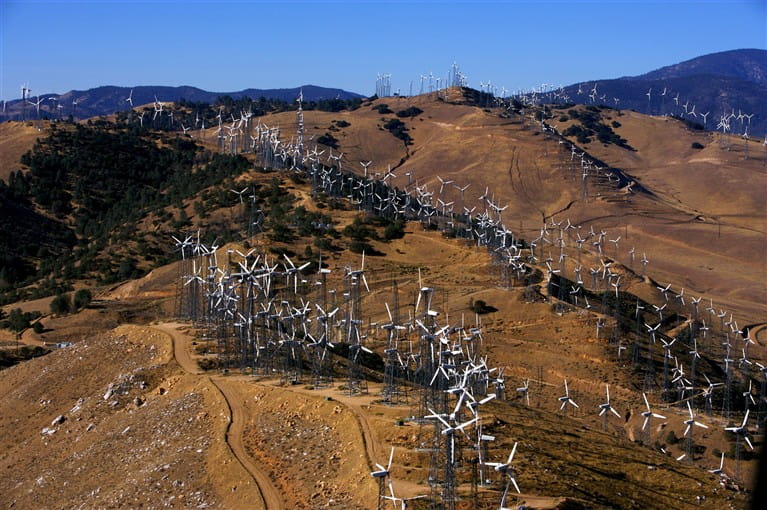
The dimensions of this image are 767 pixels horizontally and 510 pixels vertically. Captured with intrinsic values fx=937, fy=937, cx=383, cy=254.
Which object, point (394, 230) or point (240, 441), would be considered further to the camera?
point (394, 230)

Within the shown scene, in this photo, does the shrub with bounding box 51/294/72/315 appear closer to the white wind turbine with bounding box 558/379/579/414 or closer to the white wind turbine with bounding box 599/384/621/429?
the white wind turbine with bounding box 558/379/579/414

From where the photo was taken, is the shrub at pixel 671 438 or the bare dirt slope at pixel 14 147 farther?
the bare dirt slope at pixel 14 147

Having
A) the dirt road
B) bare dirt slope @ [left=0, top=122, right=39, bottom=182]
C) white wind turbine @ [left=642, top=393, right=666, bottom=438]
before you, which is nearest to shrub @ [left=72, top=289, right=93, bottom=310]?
the dirt road

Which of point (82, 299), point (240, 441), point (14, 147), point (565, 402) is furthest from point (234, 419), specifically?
point (14, 147)

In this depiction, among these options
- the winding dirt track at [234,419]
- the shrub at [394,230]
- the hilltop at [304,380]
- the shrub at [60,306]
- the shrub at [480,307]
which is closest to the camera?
the winding dirt track at [234,419]

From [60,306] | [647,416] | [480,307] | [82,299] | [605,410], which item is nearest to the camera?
[647,416]

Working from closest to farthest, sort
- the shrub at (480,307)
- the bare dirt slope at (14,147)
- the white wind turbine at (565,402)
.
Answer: the white wind turbine at (565,402), the shrub at (480,307), the bare dirt slope at (14,147)

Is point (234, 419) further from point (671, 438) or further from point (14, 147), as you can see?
point (14, 147)

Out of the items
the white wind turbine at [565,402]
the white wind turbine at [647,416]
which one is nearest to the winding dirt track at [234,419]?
the white wind turbine at [565,402]

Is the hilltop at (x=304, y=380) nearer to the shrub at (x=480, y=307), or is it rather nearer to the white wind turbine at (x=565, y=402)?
the shrub at (x=480, y=307)
